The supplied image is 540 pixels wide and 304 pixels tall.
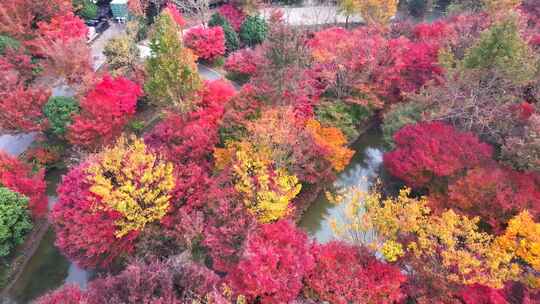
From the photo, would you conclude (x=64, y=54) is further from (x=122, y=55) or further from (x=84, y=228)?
(x=84, y=228)

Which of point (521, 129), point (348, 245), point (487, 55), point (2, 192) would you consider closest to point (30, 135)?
point (2, 192)

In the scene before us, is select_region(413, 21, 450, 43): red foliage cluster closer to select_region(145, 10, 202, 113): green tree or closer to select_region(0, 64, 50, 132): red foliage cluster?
select_region(145, 10, 202, 113): green tree

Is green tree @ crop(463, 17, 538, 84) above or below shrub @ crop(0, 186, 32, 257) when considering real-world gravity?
above

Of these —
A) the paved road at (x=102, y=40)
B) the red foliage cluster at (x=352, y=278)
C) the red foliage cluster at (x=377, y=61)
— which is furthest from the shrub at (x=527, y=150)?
the paved road at (x=102, y=40)

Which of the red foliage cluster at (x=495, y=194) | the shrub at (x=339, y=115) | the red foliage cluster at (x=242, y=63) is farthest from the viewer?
the red foliage cluster at (x=242, y=63)

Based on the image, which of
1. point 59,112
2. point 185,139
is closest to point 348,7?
point 185,139

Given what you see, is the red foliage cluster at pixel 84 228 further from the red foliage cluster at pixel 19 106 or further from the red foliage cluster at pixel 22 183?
the red foliage cluster at pixel 19 106

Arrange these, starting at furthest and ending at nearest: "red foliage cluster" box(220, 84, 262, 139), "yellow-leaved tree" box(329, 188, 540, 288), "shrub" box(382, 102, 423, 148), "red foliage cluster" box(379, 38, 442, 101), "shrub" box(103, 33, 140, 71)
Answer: "shrub" box(103, 33, 140, 71)
"red foliage cluster" box(379, 38, 442, 101)
"shrub" box(382, 102, 423, 148)
"red foliage cluster" box(220, 84, 262, 139)
"yellow-leaved tree" box(329, 188, 540, 288)

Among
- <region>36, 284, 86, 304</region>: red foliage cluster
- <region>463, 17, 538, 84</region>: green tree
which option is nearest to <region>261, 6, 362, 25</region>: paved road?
<region>463, 17, 538, 84</region>: green tree
